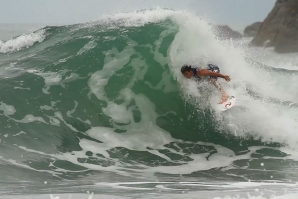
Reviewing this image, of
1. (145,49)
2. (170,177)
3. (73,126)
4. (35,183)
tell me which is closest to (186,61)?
(145,49)

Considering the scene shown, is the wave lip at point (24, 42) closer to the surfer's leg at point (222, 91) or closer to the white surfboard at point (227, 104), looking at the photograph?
the surfer's leg at point (222, 91)

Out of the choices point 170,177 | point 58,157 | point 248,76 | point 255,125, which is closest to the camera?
point 170,177

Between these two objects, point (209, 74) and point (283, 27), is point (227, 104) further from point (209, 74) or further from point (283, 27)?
point (283, 27)

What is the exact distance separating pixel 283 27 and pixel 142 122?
2538 centimetres

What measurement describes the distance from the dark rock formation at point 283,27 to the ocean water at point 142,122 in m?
19.8

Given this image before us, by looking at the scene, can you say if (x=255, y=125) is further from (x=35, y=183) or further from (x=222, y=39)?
(x=35, y=183)

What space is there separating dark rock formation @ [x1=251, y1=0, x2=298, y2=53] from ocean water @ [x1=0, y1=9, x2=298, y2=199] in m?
19.8

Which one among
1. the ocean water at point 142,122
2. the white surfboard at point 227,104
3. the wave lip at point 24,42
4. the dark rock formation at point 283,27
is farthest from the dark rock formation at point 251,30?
the white surfboard at point 227,104

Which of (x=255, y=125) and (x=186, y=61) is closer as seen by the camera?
(x=255, y=125)

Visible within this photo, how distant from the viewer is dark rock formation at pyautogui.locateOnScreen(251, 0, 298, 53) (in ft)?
95.2

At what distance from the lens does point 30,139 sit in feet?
21.9

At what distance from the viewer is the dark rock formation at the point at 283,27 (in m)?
29.0

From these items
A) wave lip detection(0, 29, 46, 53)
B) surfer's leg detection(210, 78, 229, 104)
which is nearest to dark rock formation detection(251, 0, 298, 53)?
wave lip detection(0, 29, 46, 53)

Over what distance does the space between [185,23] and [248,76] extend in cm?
226
